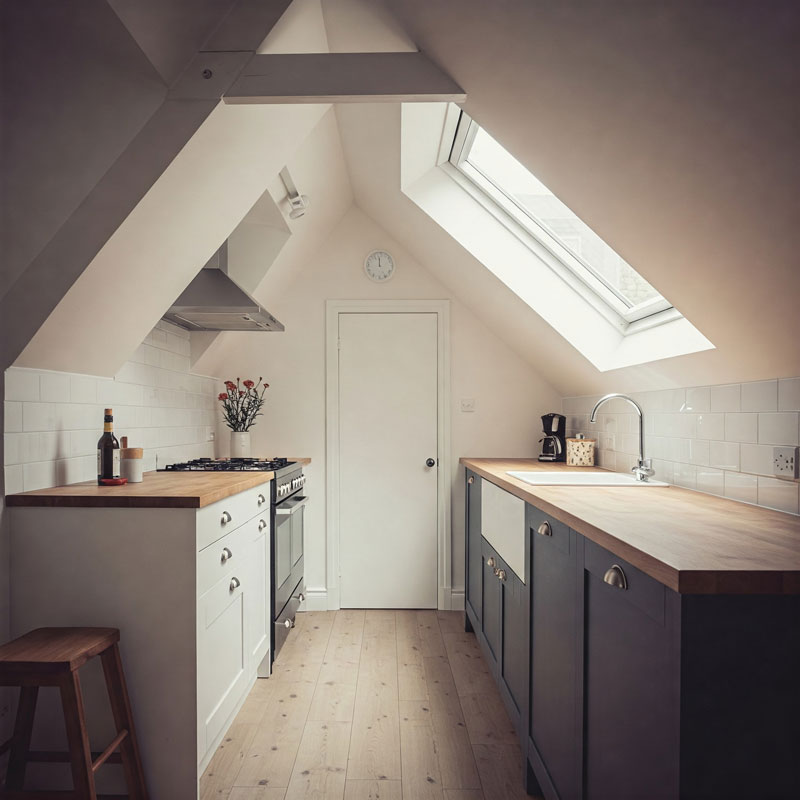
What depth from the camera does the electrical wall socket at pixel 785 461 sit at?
166cm

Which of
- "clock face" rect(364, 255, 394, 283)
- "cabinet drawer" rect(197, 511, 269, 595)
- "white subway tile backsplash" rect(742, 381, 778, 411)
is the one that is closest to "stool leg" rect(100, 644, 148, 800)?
"cabinet drawer" rect(197, 511, 269, 595)

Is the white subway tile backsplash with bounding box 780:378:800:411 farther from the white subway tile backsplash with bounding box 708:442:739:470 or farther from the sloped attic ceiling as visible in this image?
the white subway tile backsplash with bounding box 708:442:739:470

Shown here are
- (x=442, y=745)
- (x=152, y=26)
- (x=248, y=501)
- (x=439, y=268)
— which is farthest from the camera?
(x=439, y=268)

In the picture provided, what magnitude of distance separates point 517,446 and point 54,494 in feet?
9.20

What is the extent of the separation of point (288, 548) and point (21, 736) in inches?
63.0

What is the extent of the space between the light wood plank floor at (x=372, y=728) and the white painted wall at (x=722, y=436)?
125 centimetres

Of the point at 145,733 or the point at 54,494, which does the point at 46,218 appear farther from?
the point at 145,733

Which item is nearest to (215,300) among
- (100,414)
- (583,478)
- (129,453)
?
(100,414)

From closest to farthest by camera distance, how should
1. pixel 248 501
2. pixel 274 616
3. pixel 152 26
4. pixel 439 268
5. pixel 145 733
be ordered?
pixel 152 26
pixel 145 733
pixel 248 501
pixel 274 616
pixel 439 268

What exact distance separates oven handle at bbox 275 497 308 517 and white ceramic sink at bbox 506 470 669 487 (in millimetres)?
1185

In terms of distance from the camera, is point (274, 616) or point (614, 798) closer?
point (614, 798)

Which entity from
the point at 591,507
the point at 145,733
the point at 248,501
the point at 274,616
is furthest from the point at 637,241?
the point at 274,616

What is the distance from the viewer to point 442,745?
2.30 meters

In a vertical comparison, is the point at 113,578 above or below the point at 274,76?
below
